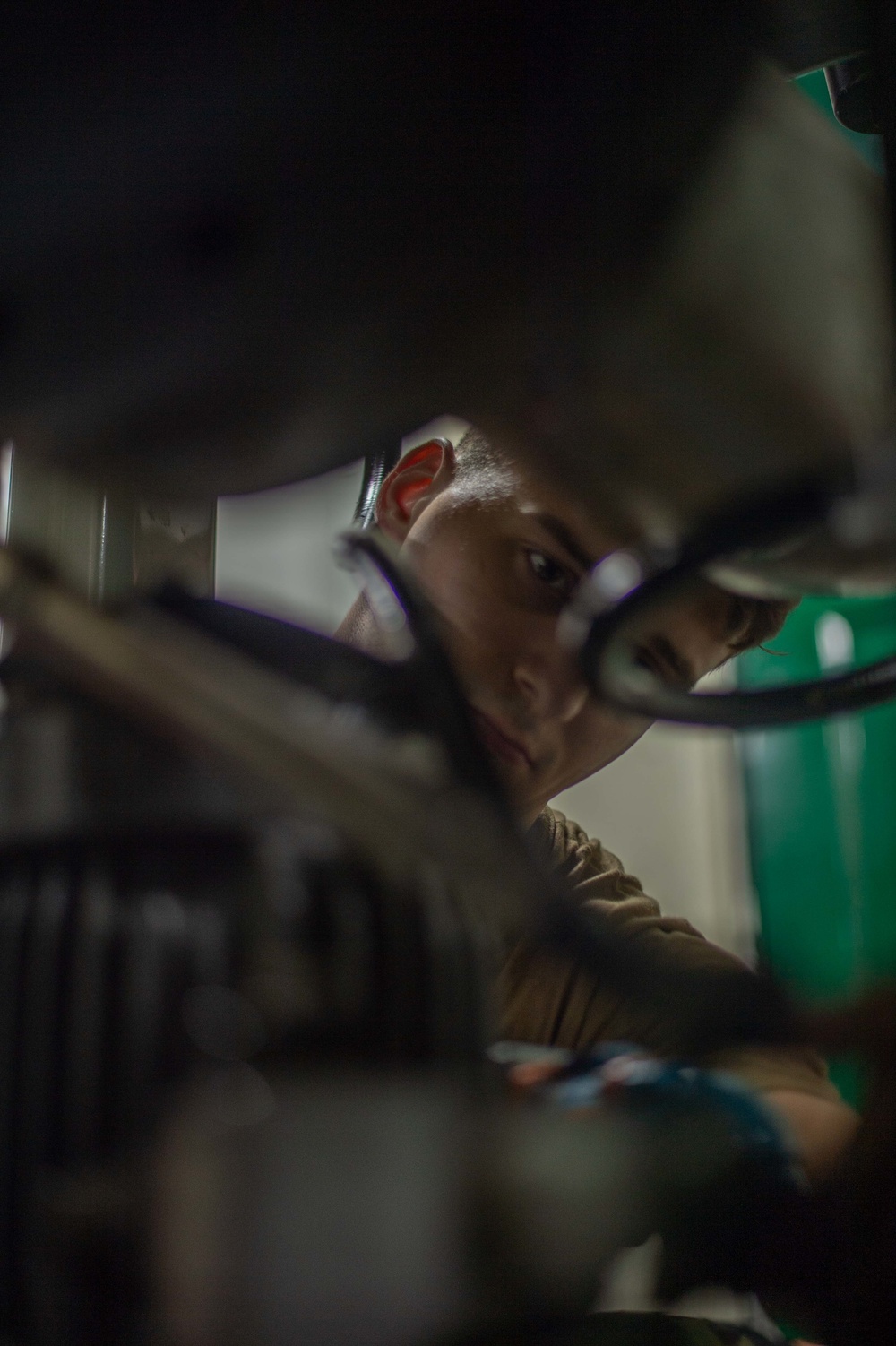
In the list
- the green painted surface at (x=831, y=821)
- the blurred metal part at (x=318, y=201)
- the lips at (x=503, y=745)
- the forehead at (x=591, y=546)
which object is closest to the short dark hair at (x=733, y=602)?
the forehead at (x=591, y=546)

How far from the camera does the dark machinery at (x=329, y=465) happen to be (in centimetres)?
24

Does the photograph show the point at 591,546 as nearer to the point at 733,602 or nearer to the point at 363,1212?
the point at 733,602

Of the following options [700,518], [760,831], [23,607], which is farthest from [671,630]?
[760,831]

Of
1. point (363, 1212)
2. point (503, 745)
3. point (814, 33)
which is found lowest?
point (363, 1212)

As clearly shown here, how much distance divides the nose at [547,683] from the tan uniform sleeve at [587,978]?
58 mm

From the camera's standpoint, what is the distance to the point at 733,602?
19.2 inches

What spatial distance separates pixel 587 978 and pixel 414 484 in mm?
258

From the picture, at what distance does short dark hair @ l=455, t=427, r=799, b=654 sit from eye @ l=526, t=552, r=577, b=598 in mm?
44

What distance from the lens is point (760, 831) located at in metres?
1.24

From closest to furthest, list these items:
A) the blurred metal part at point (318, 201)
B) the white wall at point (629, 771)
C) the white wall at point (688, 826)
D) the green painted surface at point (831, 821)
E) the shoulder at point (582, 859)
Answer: the blurred metal part at point (318, 201), the white wall at point (629, 771), the shoulder at point (582, 859), the white wall at point (688, 826), the green painted surface at point (831, 821)

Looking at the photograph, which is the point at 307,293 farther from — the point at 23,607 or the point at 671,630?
the point at 671,630

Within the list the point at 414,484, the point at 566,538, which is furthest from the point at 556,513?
the point at 414,484

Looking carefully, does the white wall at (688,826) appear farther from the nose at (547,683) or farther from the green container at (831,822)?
the nose at (547,683)

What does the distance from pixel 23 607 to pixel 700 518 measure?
0.17m
